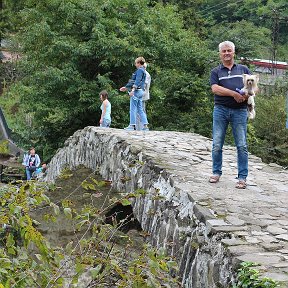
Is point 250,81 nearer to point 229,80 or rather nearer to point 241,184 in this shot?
point 229,80

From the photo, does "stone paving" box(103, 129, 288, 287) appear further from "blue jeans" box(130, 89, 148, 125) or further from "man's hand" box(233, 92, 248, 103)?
"blue jeans" box(130, 89, 148, 125)

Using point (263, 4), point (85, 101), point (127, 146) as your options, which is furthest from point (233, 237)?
point (263, 4)

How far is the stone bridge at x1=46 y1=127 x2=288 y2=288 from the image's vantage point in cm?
489

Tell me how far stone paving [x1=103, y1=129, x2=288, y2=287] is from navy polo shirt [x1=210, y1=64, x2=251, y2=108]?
2.96 feet

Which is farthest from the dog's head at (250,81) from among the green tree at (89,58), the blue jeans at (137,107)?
the green tree at (89,58)

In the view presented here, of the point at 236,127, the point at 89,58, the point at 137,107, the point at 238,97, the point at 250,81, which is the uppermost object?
the point at 250,81

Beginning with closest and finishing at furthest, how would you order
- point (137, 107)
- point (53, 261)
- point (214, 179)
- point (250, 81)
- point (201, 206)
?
point (53, 261) → point (201, 206) → point (250, 81) → point (214, 179) → point (137, 107)

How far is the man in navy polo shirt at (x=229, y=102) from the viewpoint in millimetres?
6844

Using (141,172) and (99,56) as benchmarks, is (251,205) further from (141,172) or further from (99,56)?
(99,56)

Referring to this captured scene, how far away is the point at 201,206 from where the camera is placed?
19.6 ft

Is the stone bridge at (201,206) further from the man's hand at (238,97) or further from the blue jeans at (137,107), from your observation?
the blue jeans at (137,107)

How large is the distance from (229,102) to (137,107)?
5.63 m

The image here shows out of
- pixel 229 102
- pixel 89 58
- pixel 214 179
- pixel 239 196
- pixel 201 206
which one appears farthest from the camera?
pixel 89 58

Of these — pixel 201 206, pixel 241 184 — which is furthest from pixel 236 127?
pixel 201 206
